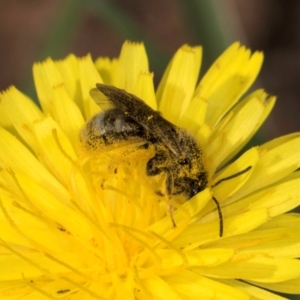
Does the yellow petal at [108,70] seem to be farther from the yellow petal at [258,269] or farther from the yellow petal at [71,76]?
the yellow petal at [258,269]

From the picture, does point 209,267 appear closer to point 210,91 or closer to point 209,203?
point 209,203

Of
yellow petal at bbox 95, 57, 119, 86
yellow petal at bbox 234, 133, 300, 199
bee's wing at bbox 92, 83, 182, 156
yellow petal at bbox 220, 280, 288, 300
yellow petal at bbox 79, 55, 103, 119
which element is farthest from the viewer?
yellow petal at bbox 95, 57, 119, 86

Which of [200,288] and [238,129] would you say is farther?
[238,129]

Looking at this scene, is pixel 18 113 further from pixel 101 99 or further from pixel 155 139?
pixel 155 139

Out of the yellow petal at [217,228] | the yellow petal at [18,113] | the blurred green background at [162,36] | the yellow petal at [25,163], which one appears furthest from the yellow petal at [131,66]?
the blurred green background at [162,36]

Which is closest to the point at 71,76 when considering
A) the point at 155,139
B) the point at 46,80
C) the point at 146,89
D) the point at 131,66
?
the point at 46,80

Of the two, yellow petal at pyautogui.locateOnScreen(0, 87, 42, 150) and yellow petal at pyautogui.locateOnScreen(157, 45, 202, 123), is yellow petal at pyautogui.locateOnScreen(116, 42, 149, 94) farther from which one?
yellow petal at pyautogui.locateOnScreen(0, 87, 42, 150)

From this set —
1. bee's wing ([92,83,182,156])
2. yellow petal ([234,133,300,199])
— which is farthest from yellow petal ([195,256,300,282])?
bee's wing ([92,83,182,156])
